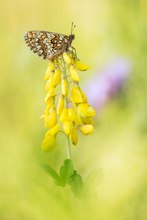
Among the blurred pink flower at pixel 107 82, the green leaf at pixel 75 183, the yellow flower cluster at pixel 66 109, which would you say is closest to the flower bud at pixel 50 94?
the yellow flower cluster at pixel 66 109

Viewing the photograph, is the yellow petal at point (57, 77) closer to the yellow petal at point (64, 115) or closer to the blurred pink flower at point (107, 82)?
the yellow petal at point (64, 115)

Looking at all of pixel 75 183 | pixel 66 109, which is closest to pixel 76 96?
pixel 66 109

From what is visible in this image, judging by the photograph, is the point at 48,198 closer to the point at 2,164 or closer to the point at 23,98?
the point at 2,164

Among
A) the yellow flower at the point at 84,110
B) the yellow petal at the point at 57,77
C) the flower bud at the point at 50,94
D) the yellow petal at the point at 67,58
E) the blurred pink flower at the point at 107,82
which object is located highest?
the blurred pink flower at the point at 107,82

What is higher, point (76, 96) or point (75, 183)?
point (76, 96)

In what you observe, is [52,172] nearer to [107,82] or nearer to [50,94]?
[50,94]

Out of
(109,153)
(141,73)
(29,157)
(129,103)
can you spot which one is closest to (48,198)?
(29,157)

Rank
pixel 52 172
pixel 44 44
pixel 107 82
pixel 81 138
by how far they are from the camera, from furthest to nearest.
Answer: pixel 107 82 → pixel 81 138 → pixel 44 44 → pixel 52 172
